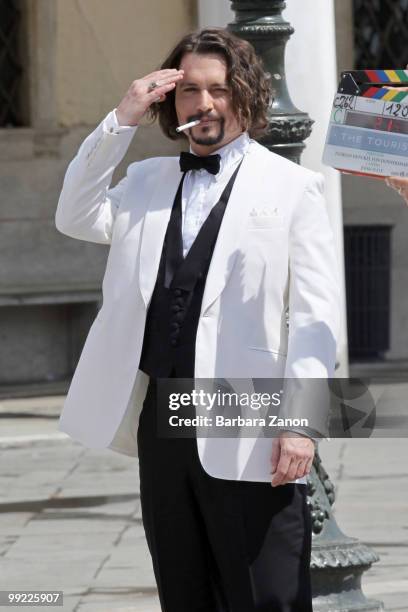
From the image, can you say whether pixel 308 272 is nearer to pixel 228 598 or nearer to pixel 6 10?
pixel 228 598

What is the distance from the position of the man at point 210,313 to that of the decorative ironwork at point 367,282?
997 cm

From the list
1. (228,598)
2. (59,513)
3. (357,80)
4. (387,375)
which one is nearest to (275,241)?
(357,80)

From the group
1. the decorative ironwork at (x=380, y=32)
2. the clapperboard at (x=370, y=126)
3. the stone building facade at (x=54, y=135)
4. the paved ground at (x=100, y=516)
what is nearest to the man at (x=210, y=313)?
the clapperboard at (x=370, y=126)

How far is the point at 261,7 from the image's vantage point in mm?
5238

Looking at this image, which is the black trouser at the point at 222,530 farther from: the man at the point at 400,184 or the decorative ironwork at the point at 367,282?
the decorative ironwork at the point at 367,282

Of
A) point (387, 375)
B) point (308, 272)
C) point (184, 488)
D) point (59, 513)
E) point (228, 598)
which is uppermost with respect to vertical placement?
point (308, 272)

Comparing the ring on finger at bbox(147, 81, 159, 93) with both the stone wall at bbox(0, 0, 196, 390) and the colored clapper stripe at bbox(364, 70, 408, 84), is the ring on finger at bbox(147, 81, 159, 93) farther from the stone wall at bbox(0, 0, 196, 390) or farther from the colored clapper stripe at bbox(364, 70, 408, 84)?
the stone wall at bbox(0, 0, 196, 390)

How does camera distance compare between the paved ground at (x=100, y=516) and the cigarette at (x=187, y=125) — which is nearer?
the cigarette at (x=187, y=125)

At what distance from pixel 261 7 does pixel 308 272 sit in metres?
1.75

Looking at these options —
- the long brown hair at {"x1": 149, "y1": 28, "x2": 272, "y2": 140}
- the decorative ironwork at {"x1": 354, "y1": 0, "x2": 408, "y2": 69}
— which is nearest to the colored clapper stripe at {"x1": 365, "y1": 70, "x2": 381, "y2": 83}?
the long brown hair at {"x1": 149, "y1": 28, "x2": 272, "y2": 140}

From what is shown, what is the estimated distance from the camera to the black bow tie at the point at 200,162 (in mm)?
3945

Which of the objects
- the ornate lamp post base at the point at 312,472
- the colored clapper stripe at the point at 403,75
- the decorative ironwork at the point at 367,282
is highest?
the colored clapper stripe at the point at 403,75

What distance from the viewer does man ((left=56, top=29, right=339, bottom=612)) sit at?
3.77m

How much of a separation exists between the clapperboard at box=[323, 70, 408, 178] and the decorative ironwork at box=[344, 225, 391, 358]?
32.4 ft
